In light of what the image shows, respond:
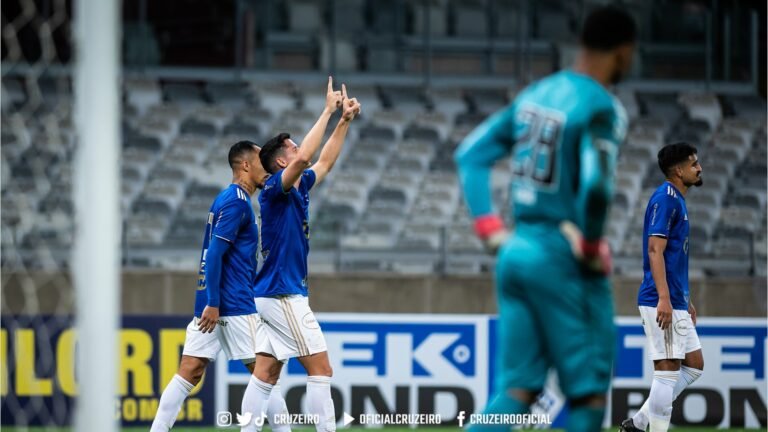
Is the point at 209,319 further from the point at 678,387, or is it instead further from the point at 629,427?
the point at 678,387

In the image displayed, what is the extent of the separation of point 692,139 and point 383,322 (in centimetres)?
742

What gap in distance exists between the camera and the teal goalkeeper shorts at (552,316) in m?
4.36

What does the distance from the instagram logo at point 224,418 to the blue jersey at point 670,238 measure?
3499mm

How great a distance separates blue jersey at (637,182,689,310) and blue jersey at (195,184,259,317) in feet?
7.84

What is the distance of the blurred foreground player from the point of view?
288 inches

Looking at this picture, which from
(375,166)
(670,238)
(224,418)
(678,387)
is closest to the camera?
(670,238)

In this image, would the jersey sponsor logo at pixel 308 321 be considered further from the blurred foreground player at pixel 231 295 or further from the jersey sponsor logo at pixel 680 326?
the jersey sponsor logo at pixel 680 326

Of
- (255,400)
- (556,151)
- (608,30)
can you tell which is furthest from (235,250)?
(608,30)

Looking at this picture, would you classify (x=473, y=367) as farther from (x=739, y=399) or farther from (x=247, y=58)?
(x=247, y=58)

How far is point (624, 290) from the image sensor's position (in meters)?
11.3

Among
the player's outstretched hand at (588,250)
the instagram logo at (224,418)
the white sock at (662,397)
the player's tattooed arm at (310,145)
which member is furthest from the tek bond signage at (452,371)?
the player's outstretched hand at (588,250)

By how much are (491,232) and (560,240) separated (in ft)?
0.79

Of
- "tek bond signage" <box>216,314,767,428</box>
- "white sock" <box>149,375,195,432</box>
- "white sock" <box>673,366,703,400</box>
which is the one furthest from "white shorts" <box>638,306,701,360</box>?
"white sock" <box>149,375,195,432</box>

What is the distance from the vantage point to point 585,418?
4.42 metres
